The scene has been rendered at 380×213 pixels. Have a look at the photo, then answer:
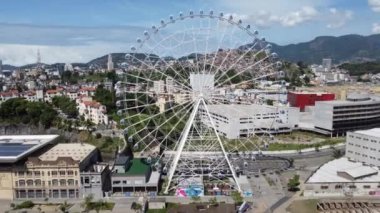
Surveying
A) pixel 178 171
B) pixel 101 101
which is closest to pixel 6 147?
pixel 178 171

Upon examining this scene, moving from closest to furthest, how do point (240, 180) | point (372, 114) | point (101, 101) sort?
point (240, 180), point (372, 114), point (101, 101)

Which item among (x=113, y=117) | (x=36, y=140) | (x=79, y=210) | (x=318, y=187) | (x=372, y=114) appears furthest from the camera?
(x=113, y=117)

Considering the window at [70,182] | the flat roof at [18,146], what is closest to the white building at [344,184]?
the window at [70,182]

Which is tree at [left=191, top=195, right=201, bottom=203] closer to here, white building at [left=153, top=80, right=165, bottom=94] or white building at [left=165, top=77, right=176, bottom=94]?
white building at [left=165, top=77, right=176, bottom=94]

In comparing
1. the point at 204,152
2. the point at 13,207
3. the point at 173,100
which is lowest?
the point at 13,207

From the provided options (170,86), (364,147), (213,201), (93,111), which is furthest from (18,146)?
(364,147)

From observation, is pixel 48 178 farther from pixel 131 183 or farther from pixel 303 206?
pixel 303 206

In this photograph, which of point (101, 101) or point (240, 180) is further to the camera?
point (101, 101)

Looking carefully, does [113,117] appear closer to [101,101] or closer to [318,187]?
[101,101]
